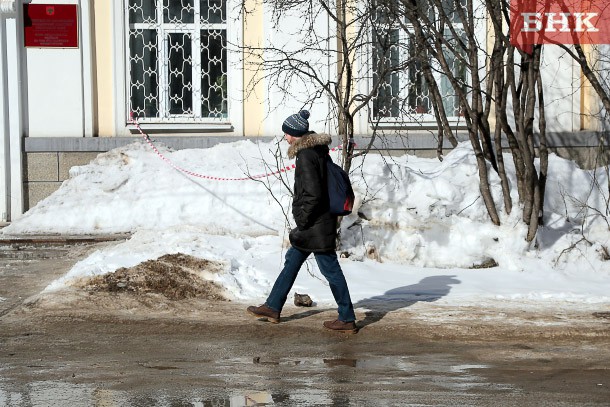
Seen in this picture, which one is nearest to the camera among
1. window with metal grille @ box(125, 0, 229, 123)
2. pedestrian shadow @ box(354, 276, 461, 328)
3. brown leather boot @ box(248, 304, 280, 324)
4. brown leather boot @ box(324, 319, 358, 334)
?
brown leather boot @ box(324, 319, 358, 334)

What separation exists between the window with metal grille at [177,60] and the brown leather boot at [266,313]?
7.28 metres

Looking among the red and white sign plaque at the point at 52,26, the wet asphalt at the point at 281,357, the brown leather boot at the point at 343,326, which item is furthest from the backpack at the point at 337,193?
the red and white sign plaque at the point at 52,26

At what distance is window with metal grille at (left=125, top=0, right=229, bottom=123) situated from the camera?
14.8m

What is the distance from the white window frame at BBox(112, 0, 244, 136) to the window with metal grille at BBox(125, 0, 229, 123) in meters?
0.07

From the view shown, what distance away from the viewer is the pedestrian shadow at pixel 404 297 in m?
8.25

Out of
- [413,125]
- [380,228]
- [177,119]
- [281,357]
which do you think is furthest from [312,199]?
[177,119]

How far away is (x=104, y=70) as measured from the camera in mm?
14547

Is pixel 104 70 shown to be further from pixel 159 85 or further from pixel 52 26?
pixel 52 26

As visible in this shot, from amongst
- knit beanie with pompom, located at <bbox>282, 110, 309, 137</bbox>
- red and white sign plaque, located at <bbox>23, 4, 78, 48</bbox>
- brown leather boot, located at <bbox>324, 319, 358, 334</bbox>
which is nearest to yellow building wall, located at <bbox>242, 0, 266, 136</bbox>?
red and white sign plaque, located at <bbox>23, 4, 78, 48</bbox>

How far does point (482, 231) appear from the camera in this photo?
10.3 metres

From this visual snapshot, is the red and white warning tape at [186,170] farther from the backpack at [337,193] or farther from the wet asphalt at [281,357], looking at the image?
the backpack at [337,193]

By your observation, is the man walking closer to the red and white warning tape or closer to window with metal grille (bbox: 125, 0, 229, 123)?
the red and white warning tape

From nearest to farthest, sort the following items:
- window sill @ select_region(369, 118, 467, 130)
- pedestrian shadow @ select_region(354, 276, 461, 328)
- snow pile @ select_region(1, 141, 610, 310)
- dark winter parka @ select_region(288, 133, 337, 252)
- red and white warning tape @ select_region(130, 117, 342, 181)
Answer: dark winter parka @ select_region(288, 133, 337, 252)
pedestrian shadow @ select_region(354, 276, 461, 328)
snow pile @ select_region(1, 141, 610, 310)
red and white warning tape @ select_region(130, 117, 342, 181)
window sill @ select_region(369, 118, 467, 130)

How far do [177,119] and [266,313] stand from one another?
7.43 meters
